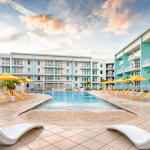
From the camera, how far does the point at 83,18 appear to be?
17.8m

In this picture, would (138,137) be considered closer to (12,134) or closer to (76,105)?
(12,134)

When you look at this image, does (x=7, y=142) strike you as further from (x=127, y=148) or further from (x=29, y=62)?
(x=29, y=62)

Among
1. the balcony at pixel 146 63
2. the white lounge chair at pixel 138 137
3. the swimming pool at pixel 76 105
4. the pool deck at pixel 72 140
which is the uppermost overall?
the balcony at pixel 146 63

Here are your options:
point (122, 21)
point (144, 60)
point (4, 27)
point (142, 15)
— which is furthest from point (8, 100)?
point (144, 60)

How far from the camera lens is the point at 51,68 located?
36125 millimetres

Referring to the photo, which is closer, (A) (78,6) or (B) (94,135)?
(B) (94,135)

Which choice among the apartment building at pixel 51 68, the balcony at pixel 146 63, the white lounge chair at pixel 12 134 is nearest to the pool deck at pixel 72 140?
the white lounge chair at pixel 12 134

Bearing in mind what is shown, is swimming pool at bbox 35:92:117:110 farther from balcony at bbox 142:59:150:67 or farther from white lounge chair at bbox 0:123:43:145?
balcony at bbox 142:59:150:67

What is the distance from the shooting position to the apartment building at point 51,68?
108 ft

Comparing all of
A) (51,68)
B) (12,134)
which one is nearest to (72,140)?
(12,134)

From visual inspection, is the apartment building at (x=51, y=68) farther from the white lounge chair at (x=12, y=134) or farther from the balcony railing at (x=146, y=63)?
the white lounge chair at (x=12, y=134)

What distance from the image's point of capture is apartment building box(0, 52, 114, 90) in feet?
108

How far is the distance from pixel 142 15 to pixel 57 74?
24.1 metres

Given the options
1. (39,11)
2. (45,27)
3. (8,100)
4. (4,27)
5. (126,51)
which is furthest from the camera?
(126,51)
